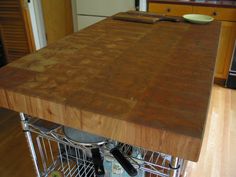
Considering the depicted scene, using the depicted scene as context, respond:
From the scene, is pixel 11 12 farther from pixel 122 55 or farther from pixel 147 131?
pixel 147 131

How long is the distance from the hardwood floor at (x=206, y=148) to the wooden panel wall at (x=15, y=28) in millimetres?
965

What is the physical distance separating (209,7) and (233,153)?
1.45m

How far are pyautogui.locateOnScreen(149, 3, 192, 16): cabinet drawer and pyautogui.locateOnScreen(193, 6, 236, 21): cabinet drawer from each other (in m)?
0.09

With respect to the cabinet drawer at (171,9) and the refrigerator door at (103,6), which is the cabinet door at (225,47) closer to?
Answer: the cabinet drawer at (171,9)

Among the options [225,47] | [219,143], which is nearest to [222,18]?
[225,47]

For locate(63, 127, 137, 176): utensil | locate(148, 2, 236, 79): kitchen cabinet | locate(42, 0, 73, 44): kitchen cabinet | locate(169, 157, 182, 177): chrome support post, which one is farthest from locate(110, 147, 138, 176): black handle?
locate(42, 0, 73, 44): kitchen cabinet

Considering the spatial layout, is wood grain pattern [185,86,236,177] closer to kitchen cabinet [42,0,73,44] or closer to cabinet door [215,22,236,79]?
cabinet door [215,22,236,79]

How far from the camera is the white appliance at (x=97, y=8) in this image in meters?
2.61

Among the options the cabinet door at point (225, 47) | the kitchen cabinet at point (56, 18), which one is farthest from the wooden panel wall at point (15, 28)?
the cabinet door at point (225, 47)

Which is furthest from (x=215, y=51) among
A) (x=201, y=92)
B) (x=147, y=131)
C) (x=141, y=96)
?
(x=147, y=131)

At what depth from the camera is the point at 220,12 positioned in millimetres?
2334

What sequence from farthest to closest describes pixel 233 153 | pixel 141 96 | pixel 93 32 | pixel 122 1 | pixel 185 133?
pixel 122 1 → pixel 233 153 → pixel 93 32 → pixel 141 96 → pixel 185 133

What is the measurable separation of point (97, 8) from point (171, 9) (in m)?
0.86

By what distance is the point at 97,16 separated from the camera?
280 cm
